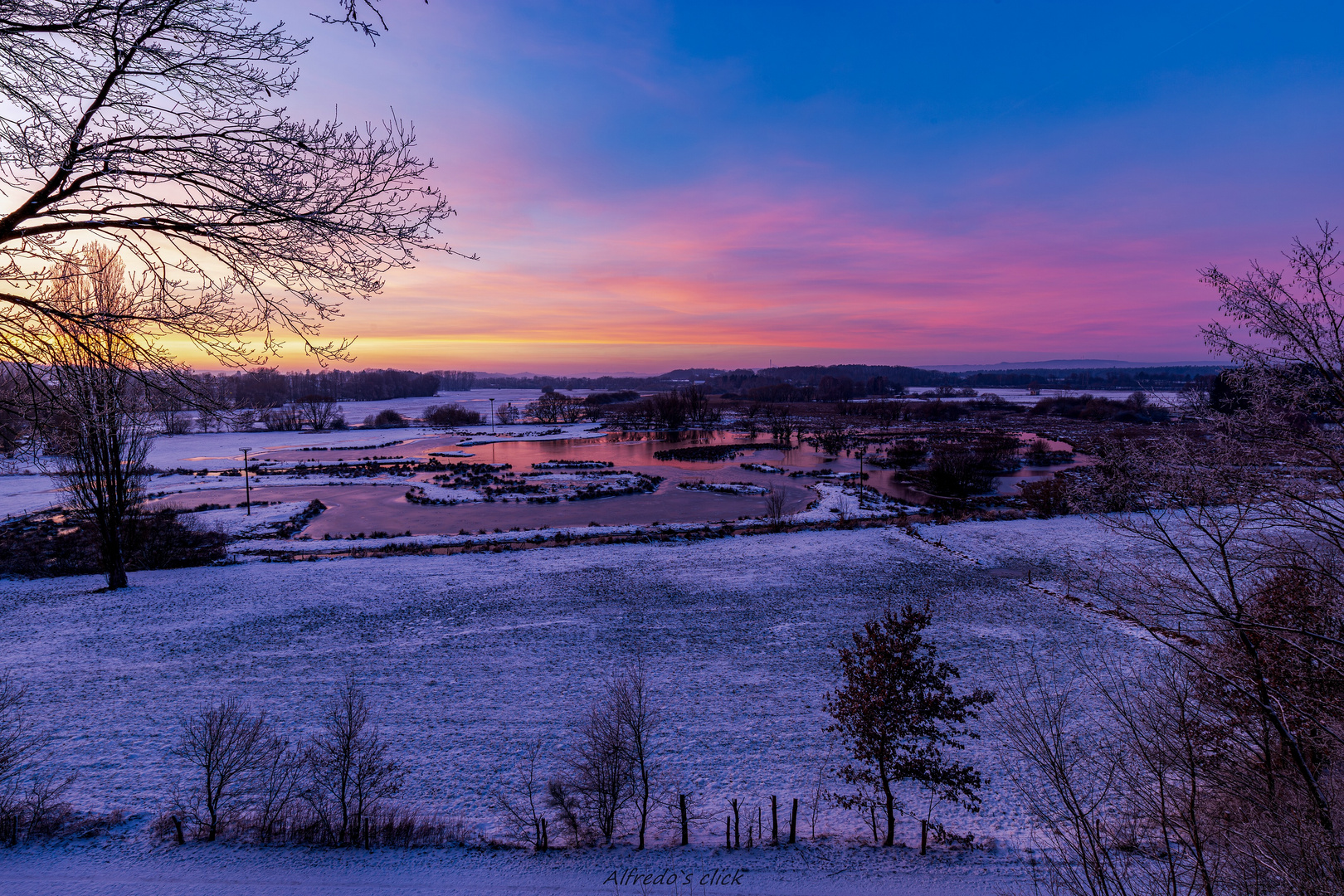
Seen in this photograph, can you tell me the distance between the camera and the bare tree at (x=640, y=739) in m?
8.95

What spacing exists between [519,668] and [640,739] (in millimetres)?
6008

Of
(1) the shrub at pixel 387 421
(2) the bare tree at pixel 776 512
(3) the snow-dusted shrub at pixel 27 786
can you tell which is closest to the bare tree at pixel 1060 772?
(3) the snow-dusted shrub at pixel 27 786

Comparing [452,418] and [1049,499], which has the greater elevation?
[452,418]

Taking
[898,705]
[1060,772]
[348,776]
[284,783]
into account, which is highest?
[1060,772]

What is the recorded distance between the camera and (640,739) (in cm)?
968

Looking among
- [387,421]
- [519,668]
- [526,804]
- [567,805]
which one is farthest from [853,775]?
[387,421]

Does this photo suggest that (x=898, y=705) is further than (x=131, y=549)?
No

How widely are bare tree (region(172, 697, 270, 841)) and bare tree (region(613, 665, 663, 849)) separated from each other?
5549mm

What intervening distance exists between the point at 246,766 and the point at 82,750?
4538mm

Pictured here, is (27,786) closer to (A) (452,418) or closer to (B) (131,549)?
(B) (131,549)

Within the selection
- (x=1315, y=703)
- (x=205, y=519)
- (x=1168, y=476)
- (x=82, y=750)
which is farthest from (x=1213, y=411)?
(x=205, y=519)

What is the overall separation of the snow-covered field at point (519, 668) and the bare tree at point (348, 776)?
43 centimetres

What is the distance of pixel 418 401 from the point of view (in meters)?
142

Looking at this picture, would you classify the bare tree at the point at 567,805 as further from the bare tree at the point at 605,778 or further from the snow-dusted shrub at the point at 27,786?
the snow-dusted shrub at the point at 27,786
